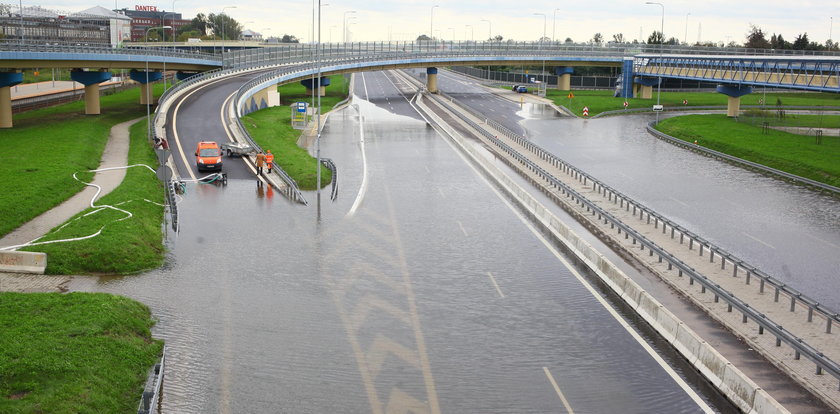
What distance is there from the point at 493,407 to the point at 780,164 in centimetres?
4761

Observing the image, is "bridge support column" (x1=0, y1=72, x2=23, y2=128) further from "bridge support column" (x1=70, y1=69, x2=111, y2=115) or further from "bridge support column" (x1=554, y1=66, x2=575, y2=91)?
"bridge support column" (x1=554, y1=66, x2=575, y2=91)

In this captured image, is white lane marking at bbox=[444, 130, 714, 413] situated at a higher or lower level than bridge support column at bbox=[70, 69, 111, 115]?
lower

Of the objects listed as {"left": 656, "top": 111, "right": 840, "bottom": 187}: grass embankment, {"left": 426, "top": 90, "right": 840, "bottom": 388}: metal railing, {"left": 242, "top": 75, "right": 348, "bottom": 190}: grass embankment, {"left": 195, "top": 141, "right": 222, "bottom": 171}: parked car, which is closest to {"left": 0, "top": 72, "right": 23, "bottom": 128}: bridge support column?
{"left": 242, "top": 75, "right": 348, "bottom": 190}: grass embankment

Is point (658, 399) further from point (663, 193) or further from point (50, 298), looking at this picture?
point (663, 193)

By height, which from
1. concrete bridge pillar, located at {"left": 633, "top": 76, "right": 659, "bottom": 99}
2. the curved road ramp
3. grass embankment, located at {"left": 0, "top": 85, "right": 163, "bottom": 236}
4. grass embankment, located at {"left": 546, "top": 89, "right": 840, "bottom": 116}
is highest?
concrete bridge pillar, located at {"left": 633, "top": 76, "right": 659, "bottom": 99}

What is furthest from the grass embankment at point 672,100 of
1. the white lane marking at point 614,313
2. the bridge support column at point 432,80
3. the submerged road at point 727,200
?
the white lane marking at point 614,313

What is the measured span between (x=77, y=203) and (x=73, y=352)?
21.4 m

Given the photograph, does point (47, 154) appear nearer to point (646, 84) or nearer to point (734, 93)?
point (734, 93)

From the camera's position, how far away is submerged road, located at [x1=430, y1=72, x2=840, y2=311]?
33656 millimetres

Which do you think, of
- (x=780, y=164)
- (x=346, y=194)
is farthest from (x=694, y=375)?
(x=780, y=164)

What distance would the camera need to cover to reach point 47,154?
54469 millimetres

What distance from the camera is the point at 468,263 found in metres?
33.1

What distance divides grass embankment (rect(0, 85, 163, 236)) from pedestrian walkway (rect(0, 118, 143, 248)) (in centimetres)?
42

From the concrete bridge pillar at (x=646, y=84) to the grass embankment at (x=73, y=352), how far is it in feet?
359
